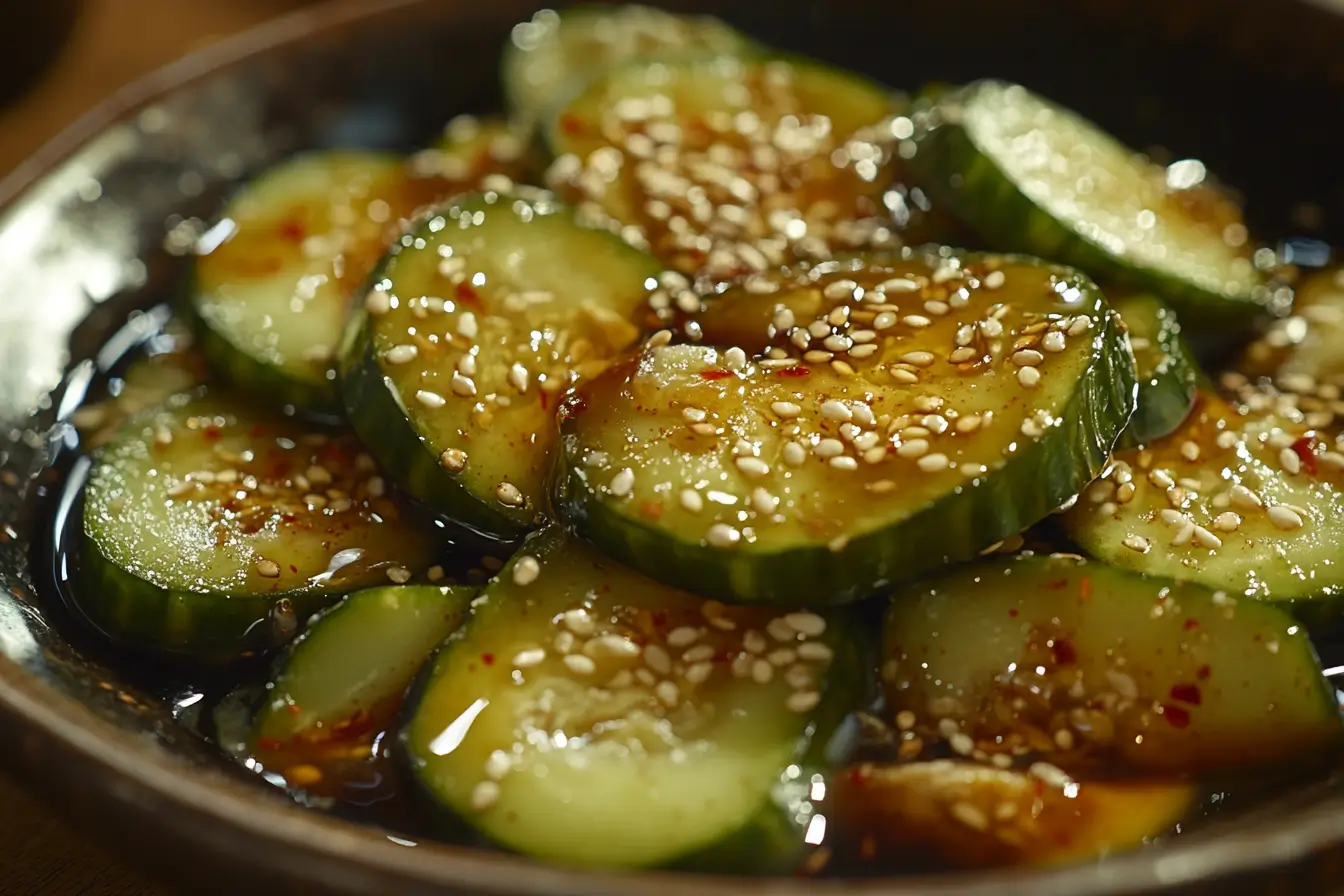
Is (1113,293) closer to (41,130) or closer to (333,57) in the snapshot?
(333,57)

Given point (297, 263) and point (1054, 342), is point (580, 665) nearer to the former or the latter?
point (1054, 342)

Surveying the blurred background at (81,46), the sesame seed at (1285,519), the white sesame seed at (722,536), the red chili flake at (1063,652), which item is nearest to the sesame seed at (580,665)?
the white sesame seed at (722,536)

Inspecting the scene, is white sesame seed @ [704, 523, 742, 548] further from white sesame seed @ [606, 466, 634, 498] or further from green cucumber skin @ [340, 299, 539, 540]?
green cucumber skin @ [340, 299, 539, 540]

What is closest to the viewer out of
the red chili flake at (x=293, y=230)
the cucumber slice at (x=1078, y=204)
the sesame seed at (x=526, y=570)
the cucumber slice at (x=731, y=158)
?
the sesame seed at (x=526, y=570)

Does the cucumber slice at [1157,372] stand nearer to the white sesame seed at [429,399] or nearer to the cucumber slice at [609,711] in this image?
the cucumber slice at [609,711]

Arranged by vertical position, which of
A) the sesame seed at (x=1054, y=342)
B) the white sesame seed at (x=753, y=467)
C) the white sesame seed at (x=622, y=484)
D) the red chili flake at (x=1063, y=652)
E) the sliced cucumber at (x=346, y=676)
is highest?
the sesame seed at (x=1054, y=342)

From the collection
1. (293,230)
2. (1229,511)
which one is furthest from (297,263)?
(1229,511)

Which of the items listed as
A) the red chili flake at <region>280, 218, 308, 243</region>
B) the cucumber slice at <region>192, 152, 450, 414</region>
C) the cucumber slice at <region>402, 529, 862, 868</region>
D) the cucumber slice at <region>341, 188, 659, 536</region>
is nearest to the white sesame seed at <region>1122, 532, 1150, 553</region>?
the cucumber slice at <region>402, 529, 862, 868</region>
